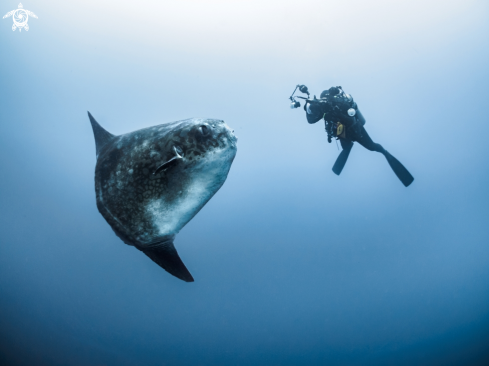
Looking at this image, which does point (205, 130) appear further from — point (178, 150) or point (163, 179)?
point (163, 179)

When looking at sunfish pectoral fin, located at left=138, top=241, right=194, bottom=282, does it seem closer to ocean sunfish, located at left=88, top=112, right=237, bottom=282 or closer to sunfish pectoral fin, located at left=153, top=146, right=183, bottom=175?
ocean sunfish, located at left=88, top=112, right=237, bottom=282

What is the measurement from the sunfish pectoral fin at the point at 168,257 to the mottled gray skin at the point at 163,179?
0.07 m

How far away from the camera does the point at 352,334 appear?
22375 millimetres

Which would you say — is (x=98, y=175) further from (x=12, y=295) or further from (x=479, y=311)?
(x=479, y=311)

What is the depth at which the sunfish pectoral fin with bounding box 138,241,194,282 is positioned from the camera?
81.7 inches

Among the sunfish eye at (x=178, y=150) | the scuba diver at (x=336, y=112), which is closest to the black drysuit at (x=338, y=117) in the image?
the scuba diver at (x=336, y=112)

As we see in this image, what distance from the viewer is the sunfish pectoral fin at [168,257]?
2076mm

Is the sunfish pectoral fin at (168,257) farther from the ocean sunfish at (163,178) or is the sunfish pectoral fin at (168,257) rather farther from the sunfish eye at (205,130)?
the sunfish eye at (205,130)

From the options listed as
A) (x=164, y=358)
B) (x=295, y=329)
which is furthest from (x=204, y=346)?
(x=295, y=329)

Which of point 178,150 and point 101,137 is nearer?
point 178,150

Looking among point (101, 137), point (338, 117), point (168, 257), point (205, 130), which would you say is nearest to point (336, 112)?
point (338, 117)

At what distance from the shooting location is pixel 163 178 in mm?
1830

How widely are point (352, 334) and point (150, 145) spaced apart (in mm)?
27887

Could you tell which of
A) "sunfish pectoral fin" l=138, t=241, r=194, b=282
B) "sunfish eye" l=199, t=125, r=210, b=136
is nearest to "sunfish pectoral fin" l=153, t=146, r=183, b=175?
"sunfish eye" l=199, t=125, r=210, b=136
